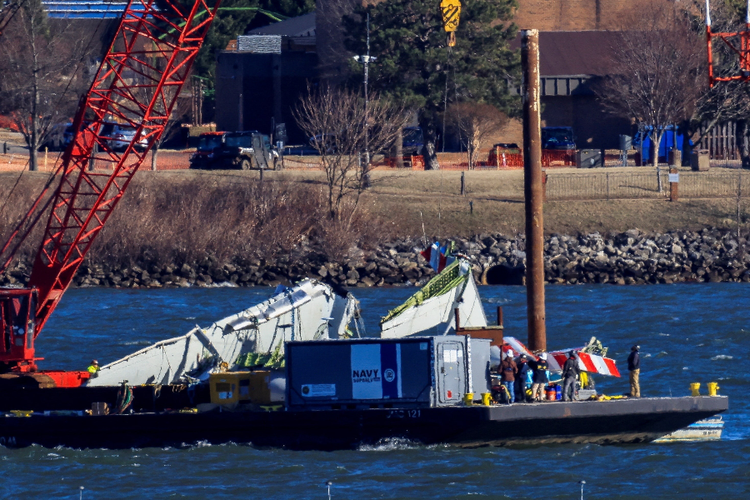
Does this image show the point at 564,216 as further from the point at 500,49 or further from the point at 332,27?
the point at 332,27

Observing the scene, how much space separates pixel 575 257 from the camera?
51438 mm

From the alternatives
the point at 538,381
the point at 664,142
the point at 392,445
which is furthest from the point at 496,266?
the point at 392,445

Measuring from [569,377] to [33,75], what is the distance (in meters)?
46.3

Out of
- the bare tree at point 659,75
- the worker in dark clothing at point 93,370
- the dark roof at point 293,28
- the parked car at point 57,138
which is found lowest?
the worker in dark clothing at point 93,370

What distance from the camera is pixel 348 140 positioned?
186ft

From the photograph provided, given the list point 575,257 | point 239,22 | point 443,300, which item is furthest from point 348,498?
point 239,22

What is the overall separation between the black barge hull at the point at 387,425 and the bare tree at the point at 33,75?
39.4m

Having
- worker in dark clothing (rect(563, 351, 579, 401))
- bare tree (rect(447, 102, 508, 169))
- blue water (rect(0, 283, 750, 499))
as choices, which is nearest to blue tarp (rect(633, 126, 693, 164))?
bare tree (rect(447, 102, 508, 169))

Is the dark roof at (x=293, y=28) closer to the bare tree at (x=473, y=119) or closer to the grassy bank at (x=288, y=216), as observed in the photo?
the bare tree at (x=473, y=119)

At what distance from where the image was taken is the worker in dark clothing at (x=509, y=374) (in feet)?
74.0

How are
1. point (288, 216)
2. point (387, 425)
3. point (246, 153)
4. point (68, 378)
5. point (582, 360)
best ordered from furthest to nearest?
point (246, 153), point (288, 216), point (68, 378), point (582, 360), point (387, 425)

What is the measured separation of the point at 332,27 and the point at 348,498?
59312 mm

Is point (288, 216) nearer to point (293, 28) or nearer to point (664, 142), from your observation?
point (664, 142)

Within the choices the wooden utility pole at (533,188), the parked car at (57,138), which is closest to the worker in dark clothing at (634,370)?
the wooden utility pole at (533,188)
